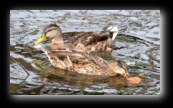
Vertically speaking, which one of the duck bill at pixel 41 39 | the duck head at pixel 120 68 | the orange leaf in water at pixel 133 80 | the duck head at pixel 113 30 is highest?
the duck head at pixel 113 30

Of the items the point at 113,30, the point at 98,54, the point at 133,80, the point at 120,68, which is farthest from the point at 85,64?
the point at 113,30

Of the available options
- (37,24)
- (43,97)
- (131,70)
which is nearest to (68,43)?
(37,24)

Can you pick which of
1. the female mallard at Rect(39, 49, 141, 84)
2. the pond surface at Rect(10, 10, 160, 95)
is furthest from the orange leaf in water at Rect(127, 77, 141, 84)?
the female mallard at Rect(39, 49, 141, 84)

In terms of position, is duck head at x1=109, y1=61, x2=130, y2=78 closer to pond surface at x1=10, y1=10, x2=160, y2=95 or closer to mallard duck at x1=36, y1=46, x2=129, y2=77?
mallard duck at x1=36, y1=46, x2=129, y2=77

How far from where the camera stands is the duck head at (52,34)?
35.4ft

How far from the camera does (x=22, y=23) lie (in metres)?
11.7

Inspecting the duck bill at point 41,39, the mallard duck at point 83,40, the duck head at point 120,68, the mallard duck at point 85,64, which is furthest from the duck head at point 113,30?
the duck head at point 120,68

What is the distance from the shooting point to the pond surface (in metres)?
8.99

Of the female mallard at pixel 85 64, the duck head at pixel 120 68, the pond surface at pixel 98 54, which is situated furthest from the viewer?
the female mallard at pixel 85 64

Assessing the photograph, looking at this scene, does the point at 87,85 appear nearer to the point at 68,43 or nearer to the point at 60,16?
the point at 68,43

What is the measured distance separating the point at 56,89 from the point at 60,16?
3305 millimetres

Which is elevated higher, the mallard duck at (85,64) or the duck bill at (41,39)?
the duck bill at (41,39)

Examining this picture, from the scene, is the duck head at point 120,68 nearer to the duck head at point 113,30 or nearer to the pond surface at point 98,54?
the pond surface at point 98,54
